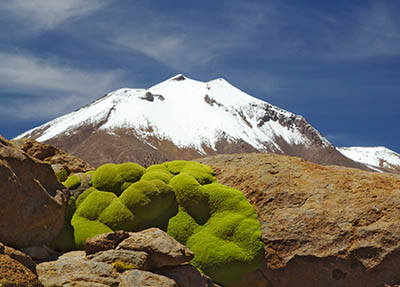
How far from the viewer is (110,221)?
49.8 ft

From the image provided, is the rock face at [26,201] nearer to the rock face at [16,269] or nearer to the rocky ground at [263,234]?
the rocky ground at [263,234]

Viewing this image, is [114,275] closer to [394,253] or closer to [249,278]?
[249,278]

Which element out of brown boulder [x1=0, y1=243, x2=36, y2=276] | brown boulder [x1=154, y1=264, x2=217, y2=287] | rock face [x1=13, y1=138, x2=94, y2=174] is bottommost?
brown boulder [x1=0, y1=243, x2=36, y2=276]

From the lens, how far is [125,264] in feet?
Answer: 39.2

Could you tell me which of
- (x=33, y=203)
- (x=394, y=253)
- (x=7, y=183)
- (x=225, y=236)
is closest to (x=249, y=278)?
(x=225, y=236)

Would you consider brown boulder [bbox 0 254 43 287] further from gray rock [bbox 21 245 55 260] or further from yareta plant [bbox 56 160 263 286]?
yareta plant [bbox 56 160 263 286]

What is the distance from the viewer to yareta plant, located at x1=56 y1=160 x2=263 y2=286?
50.3ft

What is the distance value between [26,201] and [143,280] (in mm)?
4139

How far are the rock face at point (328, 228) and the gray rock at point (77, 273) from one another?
6.48 meters

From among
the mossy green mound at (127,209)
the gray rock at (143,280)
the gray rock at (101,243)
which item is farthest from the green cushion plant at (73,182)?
the gray rock at (143,280)

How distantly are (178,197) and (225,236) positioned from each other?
2418mm

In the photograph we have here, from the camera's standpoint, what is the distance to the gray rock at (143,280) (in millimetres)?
11328

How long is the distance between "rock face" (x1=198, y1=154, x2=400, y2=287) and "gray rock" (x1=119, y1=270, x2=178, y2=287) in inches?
192

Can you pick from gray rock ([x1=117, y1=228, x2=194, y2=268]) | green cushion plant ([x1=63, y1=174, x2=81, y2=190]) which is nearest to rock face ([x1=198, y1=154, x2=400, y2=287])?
gray rock ([x1=117, y1=228, x2=194, y2=268])
